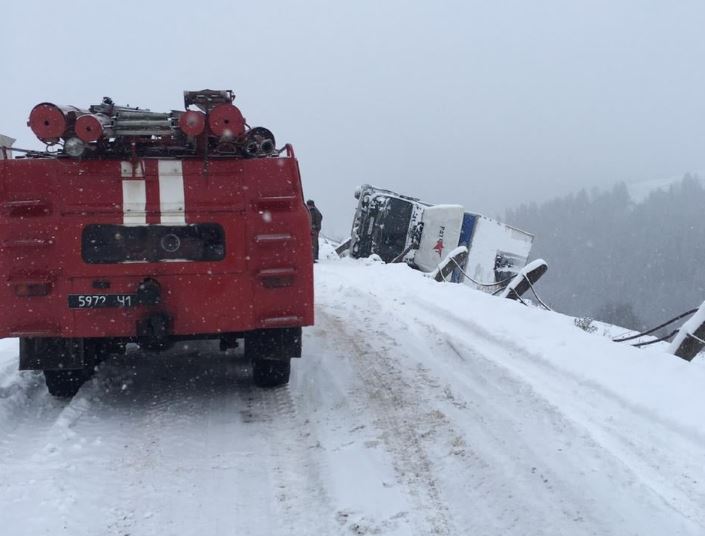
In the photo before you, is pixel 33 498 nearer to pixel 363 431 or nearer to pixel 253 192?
pixel 363 431

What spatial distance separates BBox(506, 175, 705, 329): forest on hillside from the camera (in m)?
108

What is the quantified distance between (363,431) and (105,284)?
2271 millimetres

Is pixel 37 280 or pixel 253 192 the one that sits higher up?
pixel 253 192

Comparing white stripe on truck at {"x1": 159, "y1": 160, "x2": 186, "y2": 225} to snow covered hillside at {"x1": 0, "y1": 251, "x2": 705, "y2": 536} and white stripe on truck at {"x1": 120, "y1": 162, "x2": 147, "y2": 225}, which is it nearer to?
white stripe on truck at {"x1": 120, "y1": 162, "x2": 147, "y2": 225}

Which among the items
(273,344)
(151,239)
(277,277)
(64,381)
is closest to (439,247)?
(273,344)

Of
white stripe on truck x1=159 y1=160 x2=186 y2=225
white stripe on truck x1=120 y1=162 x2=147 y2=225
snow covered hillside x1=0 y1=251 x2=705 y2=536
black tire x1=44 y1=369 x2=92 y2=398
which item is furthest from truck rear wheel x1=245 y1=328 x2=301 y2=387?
black tire x1=44 y1=369 x2=92 y2=398

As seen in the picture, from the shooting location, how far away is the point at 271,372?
19.8ft

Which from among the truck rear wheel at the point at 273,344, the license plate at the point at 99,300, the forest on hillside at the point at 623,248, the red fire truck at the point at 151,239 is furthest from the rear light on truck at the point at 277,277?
the forest on hillside at the point at 623,248

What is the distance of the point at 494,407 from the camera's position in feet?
17.7

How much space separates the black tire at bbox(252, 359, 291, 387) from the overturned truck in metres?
16.1

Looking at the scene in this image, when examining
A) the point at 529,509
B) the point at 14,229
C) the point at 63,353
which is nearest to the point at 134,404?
the point at 63,353

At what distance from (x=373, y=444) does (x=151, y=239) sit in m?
2.32

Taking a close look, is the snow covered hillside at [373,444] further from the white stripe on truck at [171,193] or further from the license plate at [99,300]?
the white stripe on truck at [171,193]

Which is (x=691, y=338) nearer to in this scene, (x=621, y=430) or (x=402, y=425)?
(x=621, y=430)
